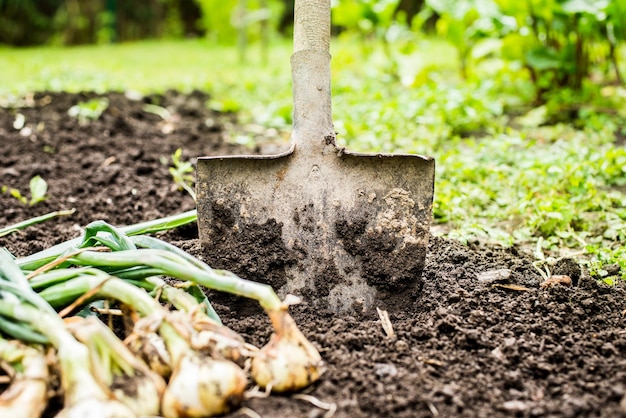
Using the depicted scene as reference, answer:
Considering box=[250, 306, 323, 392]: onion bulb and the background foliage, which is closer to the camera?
box=[250, 306, 323, 392]: onion bulb

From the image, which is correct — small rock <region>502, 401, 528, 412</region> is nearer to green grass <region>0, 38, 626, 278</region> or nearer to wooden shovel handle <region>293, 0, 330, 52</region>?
green grass <region>0, 38, 626, 278</region>

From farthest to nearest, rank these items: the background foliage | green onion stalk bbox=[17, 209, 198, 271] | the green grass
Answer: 1. the background foliage
2. the green grass
3. green onion stalk bbox=[17, 209, 198, 271]

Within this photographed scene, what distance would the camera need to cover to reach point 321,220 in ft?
6.30

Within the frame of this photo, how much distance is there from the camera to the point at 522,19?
4594 millimetres

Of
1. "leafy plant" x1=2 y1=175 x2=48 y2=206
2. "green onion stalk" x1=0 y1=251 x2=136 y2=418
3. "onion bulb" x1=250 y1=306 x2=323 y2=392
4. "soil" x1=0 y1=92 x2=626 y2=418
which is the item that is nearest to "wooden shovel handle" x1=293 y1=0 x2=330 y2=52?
"soil" x1=0 y1=92 x2=626 y2=418

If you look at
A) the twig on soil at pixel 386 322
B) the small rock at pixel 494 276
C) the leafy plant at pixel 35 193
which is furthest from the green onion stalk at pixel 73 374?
the leafy plant at pixel 35 193

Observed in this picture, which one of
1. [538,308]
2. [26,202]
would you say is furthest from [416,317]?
[26,202]

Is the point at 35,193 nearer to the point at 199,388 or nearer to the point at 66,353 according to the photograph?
the point at 66,353

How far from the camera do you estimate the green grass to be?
2.64 meters

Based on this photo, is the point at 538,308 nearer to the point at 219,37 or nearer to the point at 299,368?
the point at 299,368

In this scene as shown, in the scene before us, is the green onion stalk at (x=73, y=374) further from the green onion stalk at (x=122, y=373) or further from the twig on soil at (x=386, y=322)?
the twig on soil at (x=386, y=322)

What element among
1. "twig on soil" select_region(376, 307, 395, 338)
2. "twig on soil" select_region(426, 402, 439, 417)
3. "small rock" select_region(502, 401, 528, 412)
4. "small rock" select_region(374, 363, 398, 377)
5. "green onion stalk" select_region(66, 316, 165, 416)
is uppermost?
"green onion stalk" select_region(66, 316, 165, 416)

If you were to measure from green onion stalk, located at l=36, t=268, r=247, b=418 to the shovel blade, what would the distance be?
1.71 ft

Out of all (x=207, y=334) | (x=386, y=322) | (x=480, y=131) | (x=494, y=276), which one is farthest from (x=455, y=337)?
(x=480, y=131)
